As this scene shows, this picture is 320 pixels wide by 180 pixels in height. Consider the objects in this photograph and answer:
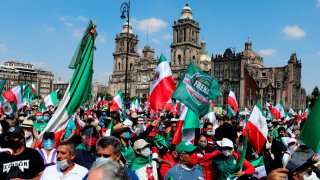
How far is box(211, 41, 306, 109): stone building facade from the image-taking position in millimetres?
74250

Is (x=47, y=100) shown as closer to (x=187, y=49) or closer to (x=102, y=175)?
(x=102, y=175)

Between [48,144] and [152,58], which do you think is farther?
[152,58]

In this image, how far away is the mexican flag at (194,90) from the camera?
8.16 metres

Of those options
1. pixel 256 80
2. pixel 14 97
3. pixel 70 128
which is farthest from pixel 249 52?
pixel 70 128

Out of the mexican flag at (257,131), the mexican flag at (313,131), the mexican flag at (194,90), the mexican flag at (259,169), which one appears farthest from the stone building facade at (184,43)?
the mexican flag at (313,131)

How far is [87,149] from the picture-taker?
6.04 metres

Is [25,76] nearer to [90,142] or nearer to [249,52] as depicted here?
[249,52]

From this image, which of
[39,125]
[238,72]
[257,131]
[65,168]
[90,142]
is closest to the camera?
[65,168]

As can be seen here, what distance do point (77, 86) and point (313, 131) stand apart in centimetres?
395

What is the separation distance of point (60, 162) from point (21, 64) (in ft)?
543

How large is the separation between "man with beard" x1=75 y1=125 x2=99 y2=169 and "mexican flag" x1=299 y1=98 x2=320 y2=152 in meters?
2.92

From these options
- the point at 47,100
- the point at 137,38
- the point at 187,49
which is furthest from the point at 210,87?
the point at 137,38

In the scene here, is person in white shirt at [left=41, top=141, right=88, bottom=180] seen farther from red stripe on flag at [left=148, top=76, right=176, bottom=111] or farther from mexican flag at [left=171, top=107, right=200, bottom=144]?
red stripe on flag at [left=148, top=76, right=176, bottom=111]

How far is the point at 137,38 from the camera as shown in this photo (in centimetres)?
11894
